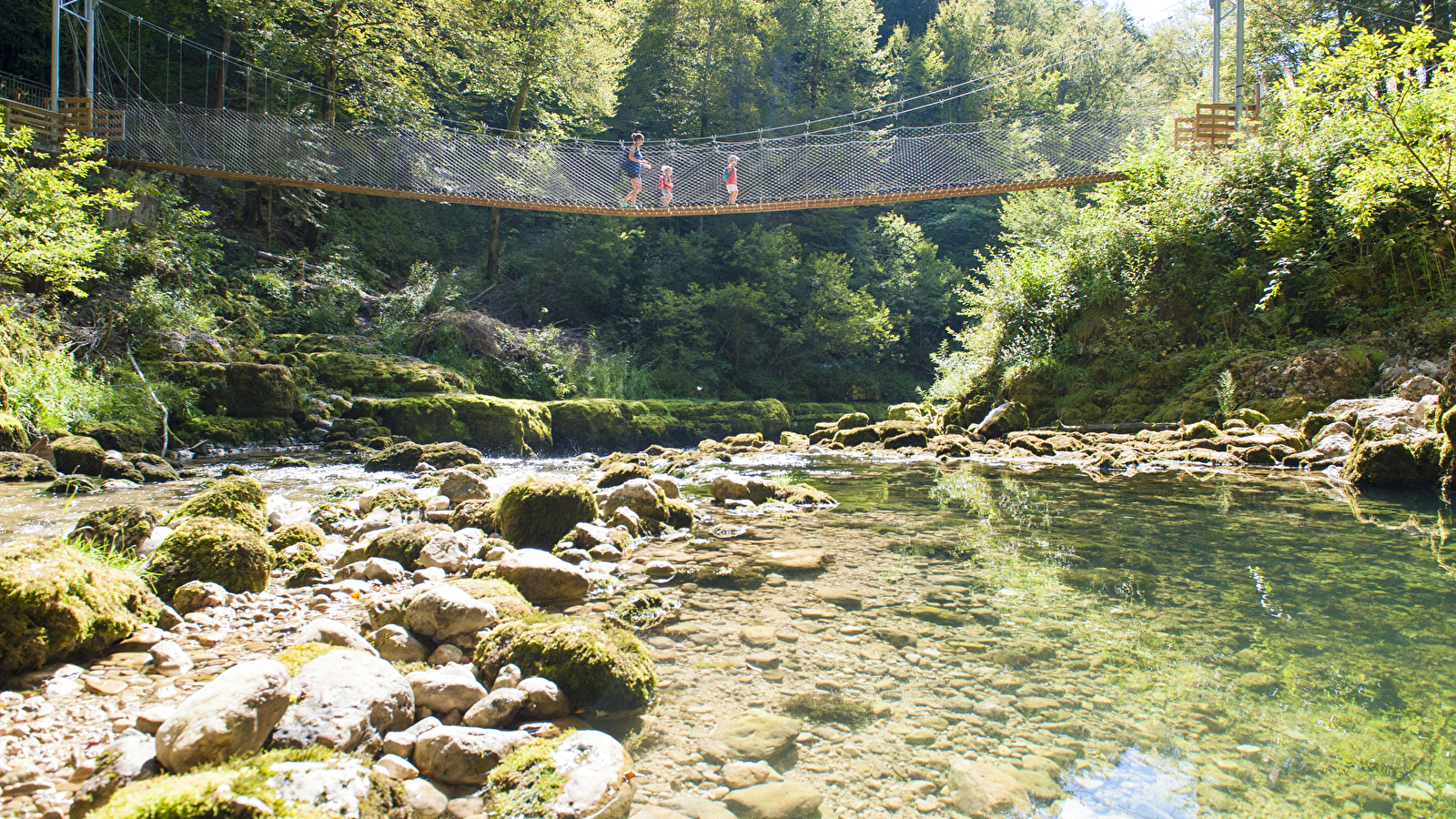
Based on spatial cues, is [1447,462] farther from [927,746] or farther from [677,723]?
[677,723]

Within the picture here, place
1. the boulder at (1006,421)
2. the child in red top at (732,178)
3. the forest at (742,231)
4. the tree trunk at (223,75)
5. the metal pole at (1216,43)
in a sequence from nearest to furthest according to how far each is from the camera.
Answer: the forest at (742,231), the boulder at (1006,421), the metal pole at (1216,43), the child in red top at (732,178), the tree trunk at (223,75)

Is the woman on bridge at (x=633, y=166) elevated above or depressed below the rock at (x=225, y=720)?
above

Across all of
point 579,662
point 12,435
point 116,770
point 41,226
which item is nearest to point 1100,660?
point 579,662

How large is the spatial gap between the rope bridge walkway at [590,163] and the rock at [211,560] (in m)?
8.11

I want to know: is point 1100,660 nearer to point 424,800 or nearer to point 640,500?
point 424,800

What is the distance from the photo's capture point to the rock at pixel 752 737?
5.44 ft

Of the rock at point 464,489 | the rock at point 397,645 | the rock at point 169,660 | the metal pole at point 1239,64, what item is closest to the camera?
the rock at point 169,660

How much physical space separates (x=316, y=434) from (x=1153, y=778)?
28.4 feet

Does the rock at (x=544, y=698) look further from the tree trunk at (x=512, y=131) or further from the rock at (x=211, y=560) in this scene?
the tree trunk at (x=512, y=131)

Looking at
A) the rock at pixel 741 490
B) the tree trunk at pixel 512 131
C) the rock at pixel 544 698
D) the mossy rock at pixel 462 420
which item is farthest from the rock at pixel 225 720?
the tree trunk at pixel 512 131

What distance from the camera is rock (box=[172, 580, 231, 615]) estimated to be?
7.97 feet

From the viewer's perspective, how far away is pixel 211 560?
262 centimetres

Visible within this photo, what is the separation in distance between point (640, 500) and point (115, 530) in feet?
7.60

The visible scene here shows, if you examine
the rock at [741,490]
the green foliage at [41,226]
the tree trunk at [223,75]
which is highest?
the tree trunk at [223,75]
